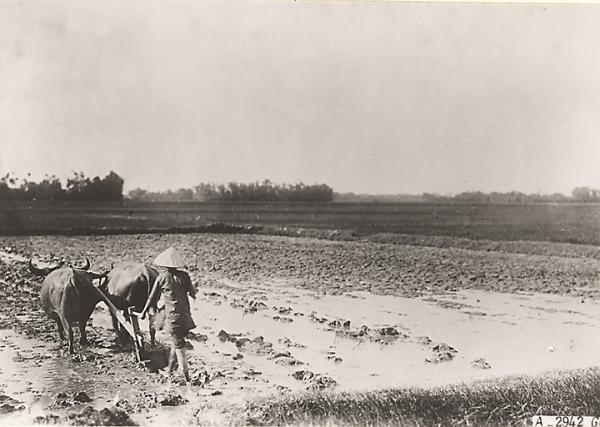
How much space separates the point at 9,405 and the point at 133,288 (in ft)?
3.34

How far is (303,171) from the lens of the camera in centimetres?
394

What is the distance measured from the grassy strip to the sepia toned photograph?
0.04m

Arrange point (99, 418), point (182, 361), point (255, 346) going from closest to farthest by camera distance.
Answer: point (99, 418) → point (182, 361) → point (255, 346)

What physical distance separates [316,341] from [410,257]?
837 mm

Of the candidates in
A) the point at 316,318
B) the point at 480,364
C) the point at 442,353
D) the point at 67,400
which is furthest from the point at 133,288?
the point at 480,364

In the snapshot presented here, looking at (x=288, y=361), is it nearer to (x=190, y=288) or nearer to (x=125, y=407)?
(x=190, y=288)

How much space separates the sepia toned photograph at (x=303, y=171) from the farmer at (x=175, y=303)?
0.03m

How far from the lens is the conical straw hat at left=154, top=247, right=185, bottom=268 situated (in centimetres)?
385

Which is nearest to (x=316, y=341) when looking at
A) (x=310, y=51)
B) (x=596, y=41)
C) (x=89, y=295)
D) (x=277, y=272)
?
(x=277, y=272)

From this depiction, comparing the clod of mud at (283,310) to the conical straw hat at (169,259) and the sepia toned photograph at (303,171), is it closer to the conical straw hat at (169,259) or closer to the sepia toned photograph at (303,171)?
the sepia toned photograph at (303,171)

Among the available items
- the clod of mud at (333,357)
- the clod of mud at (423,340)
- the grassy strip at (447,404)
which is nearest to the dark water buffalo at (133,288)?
the grassy strip at (447,404)

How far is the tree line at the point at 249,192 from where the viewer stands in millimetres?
3910

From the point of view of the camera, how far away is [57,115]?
3.98 meters

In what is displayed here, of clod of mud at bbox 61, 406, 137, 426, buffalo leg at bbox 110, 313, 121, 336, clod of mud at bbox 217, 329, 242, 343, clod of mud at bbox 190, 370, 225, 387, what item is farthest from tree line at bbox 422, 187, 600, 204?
clod of mud at bbox 61, 406, 137, 426
